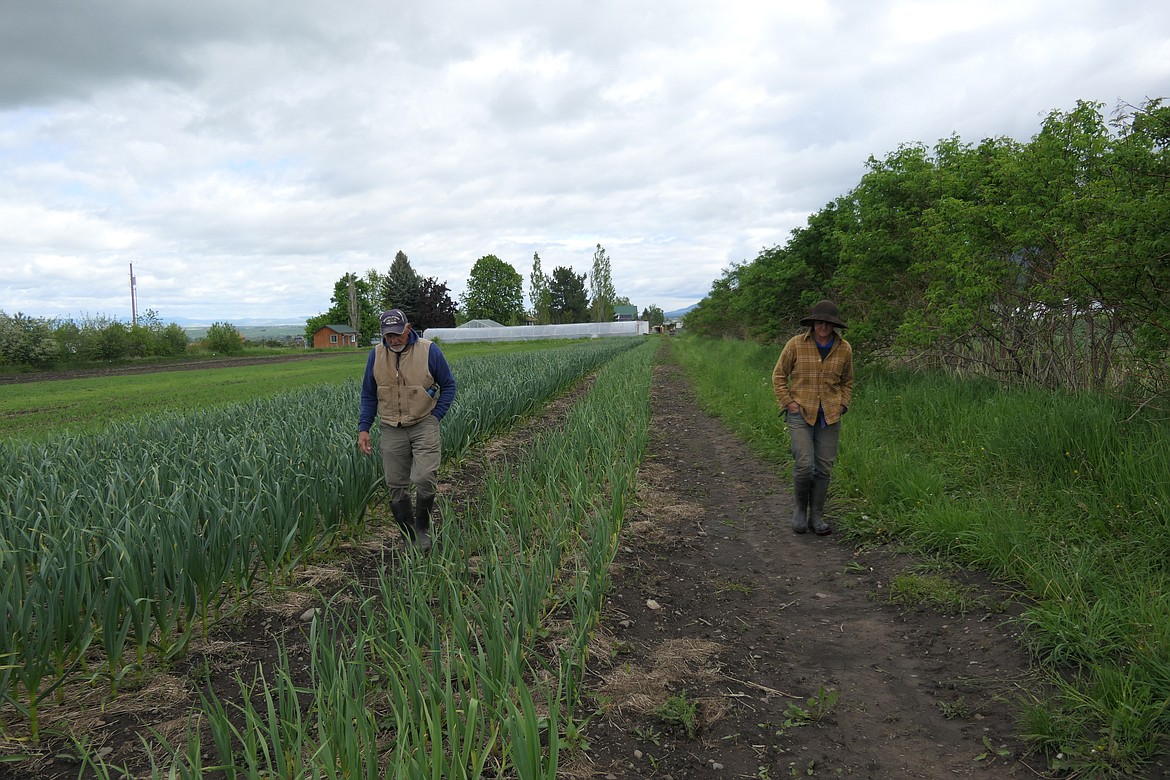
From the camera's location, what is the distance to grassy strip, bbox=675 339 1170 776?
7.47 ft

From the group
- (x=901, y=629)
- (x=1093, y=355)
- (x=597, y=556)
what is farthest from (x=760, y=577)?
(x=1093, y=355)

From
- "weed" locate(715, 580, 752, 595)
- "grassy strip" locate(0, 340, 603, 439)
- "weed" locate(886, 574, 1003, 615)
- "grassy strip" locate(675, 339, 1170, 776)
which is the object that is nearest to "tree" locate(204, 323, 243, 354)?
"grassy strip" locate(0, 340, 603, 439)

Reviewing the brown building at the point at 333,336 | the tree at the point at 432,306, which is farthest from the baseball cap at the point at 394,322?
the brown building at the point at 333,336

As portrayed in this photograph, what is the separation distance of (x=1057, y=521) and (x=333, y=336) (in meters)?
77.5

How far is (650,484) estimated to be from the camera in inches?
253

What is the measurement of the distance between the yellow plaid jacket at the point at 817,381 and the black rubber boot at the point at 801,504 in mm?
485

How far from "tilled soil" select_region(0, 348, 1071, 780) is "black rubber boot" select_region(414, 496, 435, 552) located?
1.24ft

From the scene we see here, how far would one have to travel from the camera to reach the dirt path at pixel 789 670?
7.70 feet

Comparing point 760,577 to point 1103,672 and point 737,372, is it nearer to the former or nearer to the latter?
point 1103,672

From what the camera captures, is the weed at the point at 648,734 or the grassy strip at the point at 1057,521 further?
the weed at the point at 648,734

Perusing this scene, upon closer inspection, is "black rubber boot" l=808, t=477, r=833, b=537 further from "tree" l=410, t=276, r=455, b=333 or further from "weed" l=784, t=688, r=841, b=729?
"tree" l=410, t=276, r=455, b=333

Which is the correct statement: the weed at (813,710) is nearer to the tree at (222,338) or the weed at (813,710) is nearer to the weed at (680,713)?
the weed at (680,713)

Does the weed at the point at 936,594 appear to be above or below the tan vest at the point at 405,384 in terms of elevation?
below

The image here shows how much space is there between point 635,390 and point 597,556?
7.62 meters
